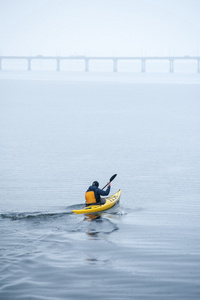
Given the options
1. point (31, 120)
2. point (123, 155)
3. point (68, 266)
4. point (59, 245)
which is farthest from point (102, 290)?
point (31, 120)

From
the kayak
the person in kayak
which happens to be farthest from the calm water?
the person in kayak

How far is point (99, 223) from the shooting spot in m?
19.4

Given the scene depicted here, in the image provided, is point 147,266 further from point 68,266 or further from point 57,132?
point 57,132

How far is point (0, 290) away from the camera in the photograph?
13.1 m

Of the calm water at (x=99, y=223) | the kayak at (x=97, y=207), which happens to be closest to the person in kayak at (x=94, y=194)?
the kayak at (x=97, y=207)

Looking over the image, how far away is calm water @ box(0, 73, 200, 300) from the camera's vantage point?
13719mm

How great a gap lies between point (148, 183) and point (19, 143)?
17321 millimetres

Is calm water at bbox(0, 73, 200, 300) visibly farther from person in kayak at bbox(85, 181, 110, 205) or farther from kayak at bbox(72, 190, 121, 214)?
person in kayak at bbox(85, 181, 110, 205)

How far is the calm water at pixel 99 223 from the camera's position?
45.0 feet

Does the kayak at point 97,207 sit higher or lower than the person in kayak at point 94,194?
lower

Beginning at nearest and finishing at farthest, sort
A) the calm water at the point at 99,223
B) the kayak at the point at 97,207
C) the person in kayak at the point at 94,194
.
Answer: the calm water at the point at 99,223 → the kayak at the point at 97,207 → the person in kayak at the point at 94,194

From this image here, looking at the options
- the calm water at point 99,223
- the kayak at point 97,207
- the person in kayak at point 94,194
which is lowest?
the calm water at point 99,223

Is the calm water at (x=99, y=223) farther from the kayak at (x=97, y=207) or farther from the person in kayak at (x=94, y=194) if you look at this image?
the person in kayak at (x=94, y=194)

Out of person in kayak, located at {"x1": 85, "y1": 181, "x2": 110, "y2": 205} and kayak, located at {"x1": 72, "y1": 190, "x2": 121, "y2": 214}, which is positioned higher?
person in kayak, located at {"x1": 85, "y1": 181, "x2": 110, "y2": 205}
